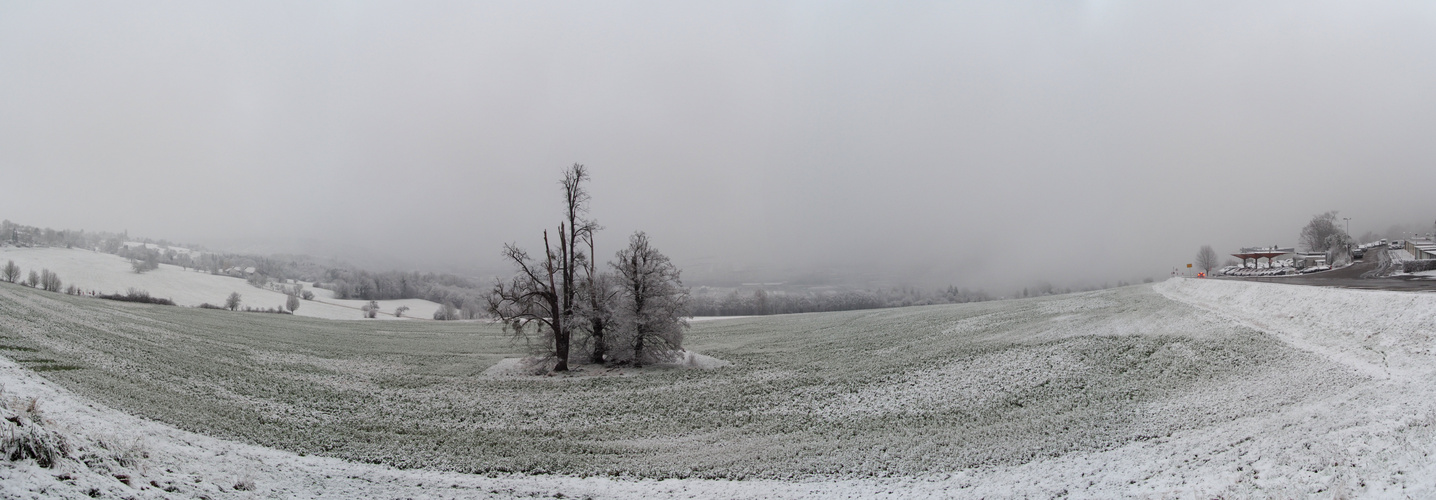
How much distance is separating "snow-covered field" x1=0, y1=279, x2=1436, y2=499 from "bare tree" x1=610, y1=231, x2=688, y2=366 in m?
2.23

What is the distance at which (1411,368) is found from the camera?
13875mm

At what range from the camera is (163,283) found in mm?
54406

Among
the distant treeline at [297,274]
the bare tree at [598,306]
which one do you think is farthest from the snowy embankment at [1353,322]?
the distant treeline at [297,274]

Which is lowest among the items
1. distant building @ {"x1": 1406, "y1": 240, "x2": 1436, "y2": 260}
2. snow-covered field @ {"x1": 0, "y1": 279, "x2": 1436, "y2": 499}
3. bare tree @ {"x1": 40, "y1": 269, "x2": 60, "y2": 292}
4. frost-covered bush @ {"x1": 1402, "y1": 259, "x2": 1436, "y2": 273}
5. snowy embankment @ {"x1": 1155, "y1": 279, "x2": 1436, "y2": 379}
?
snow-covered field @ {"x1": 0, "y1": 279, "x2": 1436, "y2": 499}

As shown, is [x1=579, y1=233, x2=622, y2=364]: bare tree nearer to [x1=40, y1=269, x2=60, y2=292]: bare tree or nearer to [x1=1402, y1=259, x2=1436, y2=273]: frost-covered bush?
[x1=1402, y1=259, x2=1436, y2=273]: frost-covered bush

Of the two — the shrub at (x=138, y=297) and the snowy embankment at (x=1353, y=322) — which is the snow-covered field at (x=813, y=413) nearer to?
the snowy embankment at (x=1353, y=322)

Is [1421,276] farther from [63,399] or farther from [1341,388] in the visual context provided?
[63,399]

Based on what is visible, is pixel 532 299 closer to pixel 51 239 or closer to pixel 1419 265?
pixel 1419 265

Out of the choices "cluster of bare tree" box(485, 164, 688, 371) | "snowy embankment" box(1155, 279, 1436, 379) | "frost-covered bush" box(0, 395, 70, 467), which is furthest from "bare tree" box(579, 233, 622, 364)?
"snowy embankment" box(1155, 279, 1436, 379)

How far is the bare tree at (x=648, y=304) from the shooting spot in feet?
80.9

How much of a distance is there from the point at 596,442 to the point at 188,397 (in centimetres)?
1202

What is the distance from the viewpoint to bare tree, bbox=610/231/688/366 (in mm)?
24672

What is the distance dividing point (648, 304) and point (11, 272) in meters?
52.7

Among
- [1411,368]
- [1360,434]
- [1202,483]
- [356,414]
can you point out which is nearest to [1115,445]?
[1202,483]
